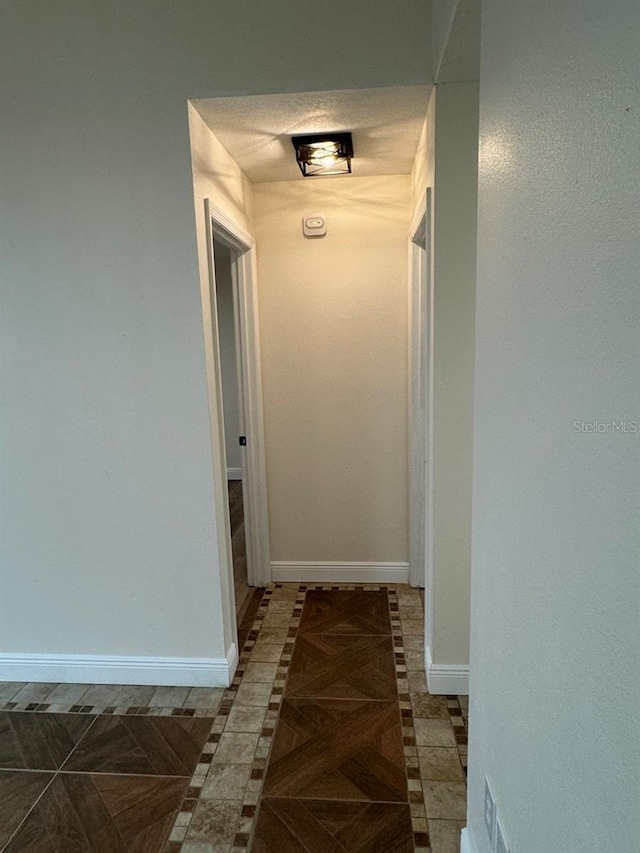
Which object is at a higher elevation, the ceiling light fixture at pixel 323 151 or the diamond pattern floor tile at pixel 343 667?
the ceiling light fixture at pixel 323 151

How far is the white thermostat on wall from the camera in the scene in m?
2.79

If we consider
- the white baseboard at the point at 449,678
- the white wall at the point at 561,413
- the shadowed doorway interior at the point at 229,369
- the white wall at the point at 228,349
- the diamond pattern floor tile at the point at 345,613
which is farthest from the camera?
the white wall at the point at 228,349

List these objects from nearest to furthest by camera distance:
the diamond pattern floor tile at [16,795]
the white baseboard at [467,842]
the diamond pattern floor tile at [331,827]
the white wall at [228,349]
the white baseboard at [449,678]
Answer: the white baseboard at [467,842] < the diamond pattern floor tile at [331,827] < the diamond pattern floor tile at [16,795] < the white baseboard at [449,678] < the white wall at [228,349]

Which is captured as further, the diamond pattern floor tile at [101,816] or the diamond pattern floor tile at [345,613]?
the diamond pattern floor tile at [345,613]

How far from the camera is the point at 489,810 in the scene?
3.77 ft

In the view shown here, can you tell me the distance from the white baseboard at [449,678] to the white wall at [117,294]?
96 cm

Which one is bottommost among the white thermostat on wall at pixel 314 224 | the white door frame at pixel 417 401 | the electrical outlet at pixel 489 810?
the electrical outlet at pixel 489 810

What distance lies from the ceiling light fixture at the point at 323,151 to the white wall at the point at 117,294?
1.24 feet

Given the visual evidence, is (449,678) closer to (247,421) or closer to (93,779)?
(93,779)

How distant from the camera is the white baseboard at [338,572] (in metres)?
3.11

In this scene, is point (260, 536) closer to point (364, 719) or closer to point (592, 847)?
point (364, 719)

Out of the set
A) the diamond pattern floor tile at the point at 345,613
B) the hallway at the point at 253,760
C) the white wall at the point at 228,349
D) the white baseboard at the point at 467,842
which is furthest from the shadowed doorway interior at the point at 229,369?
the white baseboard at the point at 467,842

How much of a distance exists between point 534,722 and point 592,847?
0.70 feet

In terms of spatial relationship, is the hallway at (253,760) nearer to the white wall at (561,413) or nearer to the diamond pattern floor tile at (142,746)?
the diamond pattern floor tile at (142,746)
